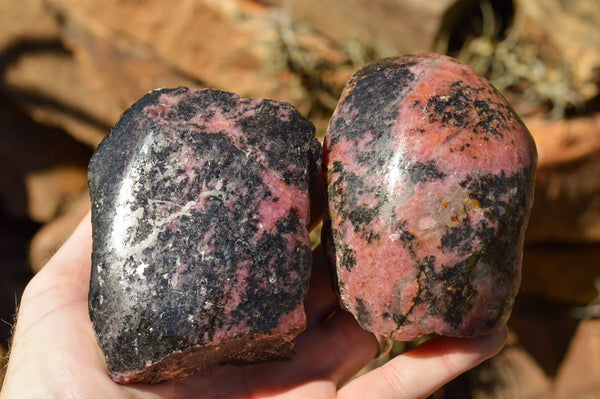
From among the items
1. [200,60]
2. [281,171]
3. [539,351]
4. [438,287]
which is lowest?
[539,351]

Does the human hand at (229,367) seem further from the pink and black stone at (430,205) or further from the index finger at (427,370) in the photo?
the pink and black stone at (430,205)

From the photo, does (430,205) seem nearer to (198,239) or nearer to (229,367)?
(198,239)

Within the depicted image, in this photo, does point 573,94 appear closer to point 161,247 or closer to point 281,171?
point 281,171

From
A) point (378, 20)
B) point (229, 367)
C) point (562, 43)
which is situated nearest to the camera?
point (229, 367)

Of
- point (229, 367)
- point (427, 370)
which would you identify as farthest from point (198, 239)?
point (427, 370)

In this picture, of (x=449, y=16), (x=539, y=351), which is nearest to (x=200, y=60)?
(x=449, y=16)

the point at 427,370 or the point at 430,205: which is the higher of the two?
the point at 430,205
